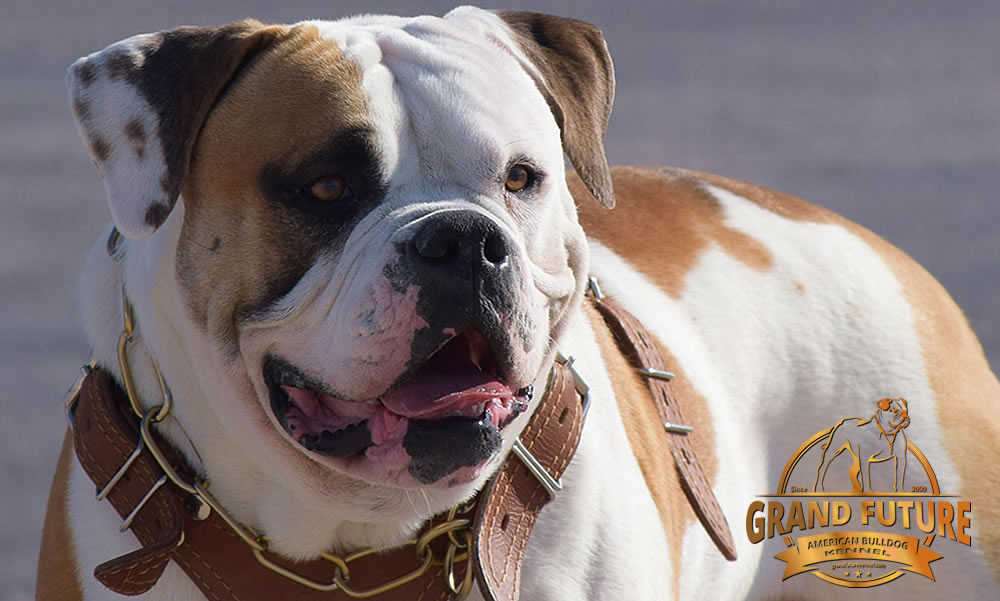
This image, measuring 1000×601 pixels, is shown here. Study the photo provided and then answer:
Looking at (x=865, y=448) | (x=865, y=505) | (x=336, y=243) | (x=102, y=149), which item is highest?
(x=102, y=149)

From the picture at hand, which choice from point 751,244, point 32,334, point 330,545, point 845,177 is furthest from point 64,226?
point 330,545

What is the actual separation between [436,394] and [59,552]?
0.87 meters

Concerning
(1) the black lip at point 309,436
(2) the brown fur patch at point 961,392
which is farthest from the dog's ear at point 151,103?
(2) the brown fur patch at point 961,392

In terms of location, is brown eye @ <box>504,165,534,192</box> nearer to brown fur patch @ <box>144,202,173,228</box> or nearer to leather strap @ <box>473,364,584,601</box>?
leather strap @ <box>473,364,584,601</box>

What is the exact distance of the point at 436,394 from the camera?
8.90ft

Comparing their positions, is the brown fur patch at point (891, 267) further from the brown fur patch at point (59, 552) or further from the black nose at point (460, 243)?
the brown fur patch at point (59, 552)

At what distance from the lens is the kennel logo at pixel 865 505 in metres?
3.79

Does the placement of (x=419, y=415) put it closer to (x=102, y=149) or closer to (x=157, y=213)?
(x=157, y=213)

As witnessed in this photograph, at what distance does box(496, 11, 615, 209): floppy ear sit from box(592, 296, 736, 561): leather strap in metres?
0.35

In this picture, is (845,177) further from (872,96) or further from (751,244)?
(751,244)

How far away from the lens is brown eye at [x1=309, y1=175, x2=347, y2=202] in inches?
107

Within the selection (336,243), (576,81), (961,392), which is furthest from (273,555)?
(961,392)

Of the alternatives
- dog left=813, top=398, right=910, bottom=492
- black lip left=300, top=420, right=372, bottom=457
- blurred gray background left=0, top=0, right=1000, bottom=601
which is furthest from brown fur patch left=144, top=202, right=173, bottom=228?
blurred gray background left=0, top=0, right=1000, bottom=601

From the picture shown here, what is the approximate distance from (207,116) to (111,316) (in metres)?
0.47
